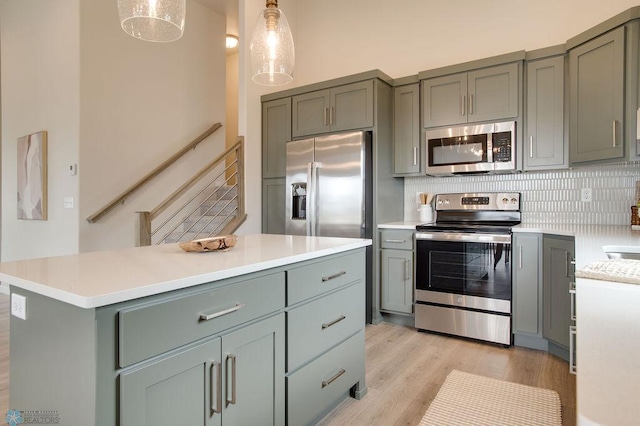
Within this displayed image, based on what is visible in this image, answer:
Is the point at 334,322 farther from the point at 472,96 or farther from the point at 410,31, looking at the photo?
the point at 410,31

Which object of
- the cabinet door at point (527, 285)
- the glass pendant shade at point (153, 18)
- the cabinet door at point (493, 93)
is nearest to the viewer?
the glass pendant shade at point (153, 18)

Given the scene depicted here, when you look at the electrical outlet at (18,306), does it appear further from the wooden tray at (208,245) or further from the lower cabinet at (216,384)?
the wooden tray at (208,245)

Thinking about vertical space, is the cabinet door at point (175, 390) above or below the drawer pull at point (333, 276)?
below

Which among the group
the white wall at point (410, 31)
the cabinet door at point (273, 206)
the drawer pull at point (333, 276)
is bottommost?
the drawer pull at point (333, 276)

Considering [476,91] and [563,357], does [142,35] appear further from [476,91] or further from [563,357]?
[563,357]

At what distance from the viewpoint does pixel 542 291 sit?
9.24 feet

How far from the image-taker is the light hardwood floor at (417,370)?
2025mm

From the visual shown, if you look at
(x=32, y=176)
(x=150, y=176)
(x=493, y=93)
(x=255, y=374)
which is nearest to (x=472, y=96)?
(x=493, y=93)

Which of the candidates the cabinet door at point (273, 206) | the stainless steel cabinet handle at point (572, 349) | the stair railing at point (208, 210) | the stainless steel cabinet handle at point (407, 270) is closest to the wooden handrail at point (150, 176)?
the stair railing at point (208, 210)

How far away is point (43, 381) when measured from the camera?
120 centimetres

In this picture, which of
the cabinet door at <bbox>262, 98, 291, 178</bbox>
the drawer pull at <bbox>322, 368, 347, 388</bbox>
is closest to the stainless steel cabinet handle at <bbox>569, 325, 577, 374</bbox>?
the drawer pull at <bbox>322, 368, 347, 388</bbox>

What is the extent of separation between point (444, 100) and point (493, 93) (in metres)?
0.41

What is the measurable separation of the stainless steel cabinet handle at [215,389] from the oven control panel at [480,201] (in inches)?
116

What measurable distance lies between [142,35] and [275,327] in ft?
4.68
